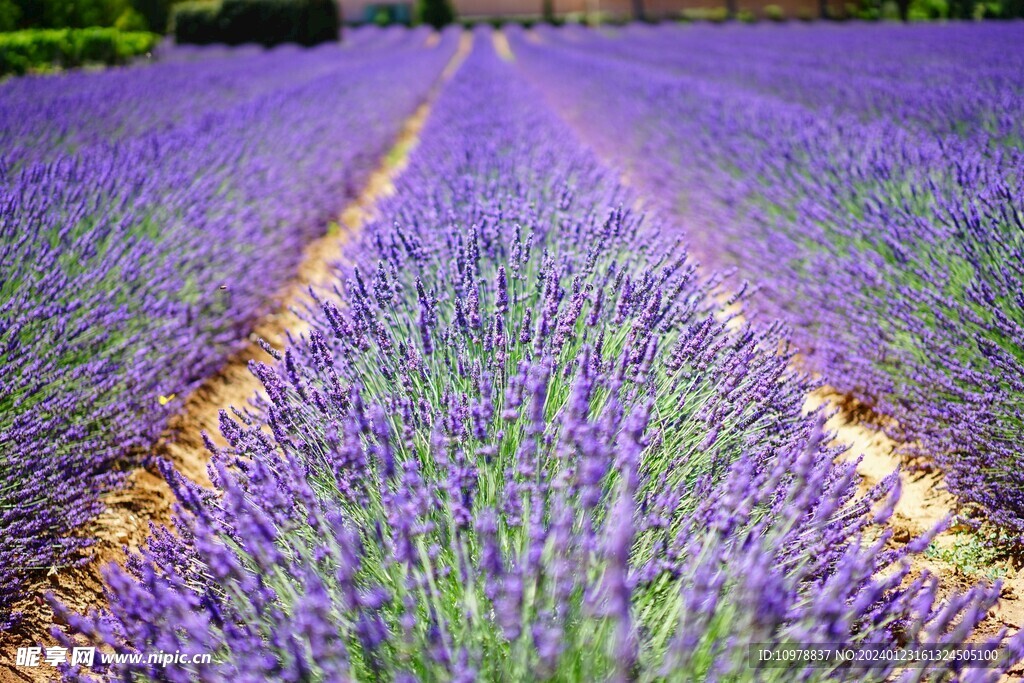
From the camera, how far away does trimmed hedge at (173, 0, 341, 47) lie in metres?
19.8

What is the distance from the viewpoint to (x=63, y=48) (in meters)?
6.82

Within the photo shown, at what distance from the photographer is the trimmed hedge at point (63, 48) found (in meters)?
5.85

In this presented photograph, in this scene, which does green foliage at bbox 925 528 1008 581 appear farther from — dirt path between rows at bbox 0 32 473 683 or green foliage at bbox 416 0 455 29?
green foliage at bbox 416 0 455 29

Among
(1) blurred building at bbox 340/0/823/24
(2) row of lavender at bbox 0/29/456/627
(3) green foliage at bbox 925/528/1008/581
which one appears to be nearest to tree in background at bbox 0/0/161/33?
(2) row of lavender at bbox 0/29/456/627

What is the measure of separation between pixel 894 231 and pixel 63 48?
7.77m

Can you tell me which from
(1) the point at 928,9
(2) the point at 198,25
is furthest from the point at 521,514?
(1) the point at 928,9

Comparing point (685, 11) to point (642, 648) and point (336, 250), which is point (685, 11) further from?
point (642, 648)

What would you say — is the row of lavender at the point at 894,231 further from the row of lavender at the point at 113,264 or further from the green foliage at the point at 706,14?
the green foliage at the point at 706,14

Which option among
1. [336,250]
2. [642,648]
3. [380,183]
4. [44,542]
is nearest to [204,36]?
[380,183]

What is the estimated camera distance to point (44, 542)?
6.48 ft

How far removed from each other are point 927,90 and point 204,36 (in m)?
20.2

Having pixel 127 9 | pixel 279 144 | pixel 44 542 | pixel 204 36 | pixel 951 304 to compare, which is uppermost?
pixel 204 36

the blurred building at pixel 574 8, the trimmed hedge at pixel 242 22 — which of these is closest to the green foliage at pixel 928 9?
the blurred building at pixel 574 8

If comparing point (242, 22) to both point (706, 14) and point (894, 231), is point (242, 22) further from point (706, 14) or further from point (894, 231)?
point (706, 14)
